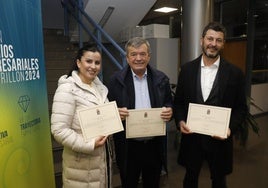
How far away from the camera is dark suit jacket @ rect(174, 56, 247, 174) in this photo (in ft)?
5.97

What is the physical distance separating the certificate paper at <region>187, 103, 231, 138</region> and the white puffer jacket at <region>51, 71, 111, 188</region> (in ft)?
2.10

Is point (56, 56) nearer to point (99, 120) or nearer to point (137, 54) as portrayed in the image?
point (137, 54)

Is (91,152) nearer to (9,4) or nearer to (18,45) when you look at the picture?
(18,45)

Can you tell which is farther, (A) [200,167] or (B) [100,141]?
(A) [200,167]

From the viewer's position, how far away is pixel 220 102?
183cm

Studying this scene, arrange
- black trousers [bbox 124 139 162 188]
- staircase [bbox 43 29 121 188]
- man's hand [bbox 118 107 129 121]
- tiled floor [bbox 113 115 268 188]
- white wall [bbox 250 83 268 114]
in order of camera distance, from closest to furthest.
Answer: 1. man's hand [bbox 118 107 129 121]
2. black trousers [bbox 124 139 162 188]
3. tiled floor [bbox 113 115 268 188]
4. staircase [bbox 43 29 121 188]
5. white wall [bbox 250 83 268 114]

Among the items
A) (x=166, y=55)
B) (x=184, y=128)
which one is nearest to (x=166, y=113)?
(x=184, y=128)

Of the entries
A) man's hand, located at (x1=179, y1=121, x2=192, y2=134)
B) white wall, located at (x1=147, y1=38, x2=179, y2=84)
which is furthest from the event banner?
white wall, located at (x1=147, y1=38, x2=179, y2=84)

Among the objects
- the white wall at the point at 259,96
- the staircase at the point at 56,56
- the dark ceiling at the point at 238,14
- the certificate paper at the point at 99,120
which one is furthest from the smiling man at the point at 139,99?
the white wall at the point at 259,96

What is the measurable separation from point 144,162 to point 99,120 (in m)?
0.56

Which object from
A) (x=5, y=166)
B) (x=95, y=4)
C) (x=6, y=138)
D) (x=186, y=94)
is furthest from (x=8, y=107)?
(x=95, y=4)

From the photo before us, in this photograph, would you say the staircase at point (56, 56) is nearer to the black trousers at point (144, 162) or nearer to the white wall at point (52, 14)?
the white wall at point (52, 14)

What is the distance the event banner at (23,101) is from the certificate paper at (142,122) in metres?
0.68

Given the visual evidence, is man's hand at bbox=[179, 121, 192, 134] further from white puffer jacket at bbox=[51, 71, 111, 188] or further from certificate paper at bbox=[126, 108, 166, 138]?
white puffer jacket at bbox=[51, 71, 111, 188]
